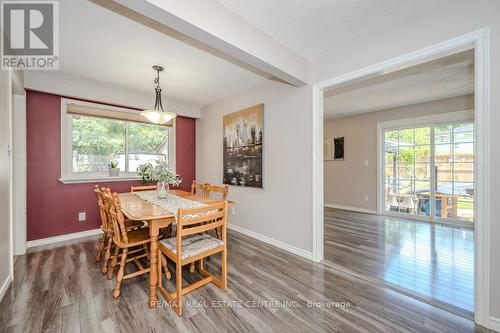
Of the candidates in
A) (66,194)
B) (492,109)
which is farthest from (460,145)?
(66,194)

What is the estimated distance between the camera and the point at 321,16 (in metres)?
1.90

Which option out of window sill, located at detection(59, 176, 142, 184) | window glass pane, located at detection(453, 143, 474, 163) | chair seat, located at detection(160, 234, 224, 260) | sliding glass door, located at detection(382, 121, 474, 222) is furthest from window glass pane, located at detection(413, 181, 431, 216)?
window sill, located at detection(59, 176, 142, 184)

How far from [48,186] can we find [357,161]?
6.13 meters

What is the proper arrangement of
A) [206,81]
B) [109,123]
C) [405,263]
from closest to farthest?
[405,263] → [206,81] → [109,123]

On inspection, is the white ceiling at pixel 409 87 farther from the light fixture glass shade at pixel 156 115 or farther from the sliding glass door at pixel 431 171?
the light fixture glass shade at pixel 156 115

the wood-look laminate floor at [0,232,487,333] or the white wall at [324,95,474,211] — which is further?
the white wall at [324,95,474,211]

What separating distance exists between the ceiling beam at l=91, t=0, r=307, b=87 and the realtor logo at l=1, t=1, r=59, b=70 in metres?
0.56

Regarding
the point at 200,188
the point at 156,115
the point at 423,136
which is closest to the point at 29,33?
the point at 156,115

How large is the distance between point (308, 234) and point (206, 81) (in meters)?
2.62

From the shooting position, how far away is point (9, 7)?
67.1 inches

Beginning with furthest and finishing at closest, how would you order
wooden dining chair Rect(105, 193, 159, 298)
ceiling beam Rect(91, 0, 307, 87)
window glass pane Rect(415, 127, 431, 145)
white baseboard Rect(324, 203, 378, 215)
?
1. white baseboard Rect(324, 203, 378, 215)
2. window glass pane Rect(415, 127, 431, 145)
3. wooden dining chair Rect(105, 193, 159, 298)
4. ceiling beam Rect(91, 0, 307, 87)

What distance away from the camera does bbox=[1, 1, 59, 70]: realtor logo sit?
1.73 meters

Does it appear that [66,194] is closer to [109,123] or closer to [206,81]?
[109,123]

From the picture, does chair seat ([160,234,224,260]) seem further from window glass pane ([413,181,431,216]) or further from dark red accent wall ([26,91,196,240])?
window glass pane ([413,181,431,216])
